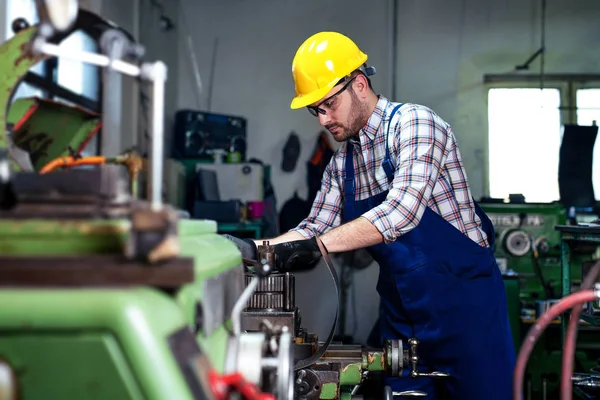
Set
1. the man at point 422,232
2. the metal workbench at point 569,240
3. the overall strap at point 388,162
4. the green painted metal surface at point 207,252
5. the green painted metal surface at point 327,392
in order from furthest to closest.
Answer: the metal workbench at point 569,240 → the overall strap at point 388,162 → the man at point 422,232 → the green painted metal surface at point 327,392 → the green painted metal surface at point 207,252

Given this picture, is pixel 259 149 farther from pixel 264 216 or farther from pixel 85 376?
pixel 85 376

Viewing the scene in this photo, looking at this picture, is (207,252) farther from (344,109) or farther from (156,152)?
(344,109)

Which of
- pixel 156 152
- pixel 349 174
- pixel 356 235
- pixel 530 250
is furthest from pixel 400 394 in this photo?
pixel 530 250

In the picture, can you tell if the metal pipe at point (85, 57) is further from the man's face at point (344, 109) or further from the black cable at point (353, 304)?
the black cable at point (353, 304)

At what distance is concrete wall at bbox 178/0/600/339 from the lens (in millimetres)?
4918

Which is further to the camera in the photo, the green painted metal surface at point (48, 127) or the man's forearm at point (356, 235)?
the man's forearm at point (356, 235)

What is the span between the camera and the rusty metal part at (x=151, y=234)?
63 centimetres

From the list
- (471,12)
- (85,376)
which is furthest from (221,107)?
(85,376)

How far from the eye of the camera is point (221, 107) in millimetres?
5133

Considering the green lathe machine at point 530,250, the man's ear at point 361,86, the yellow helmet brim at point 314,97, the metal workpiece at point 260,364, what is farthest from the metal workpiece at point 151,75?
the green lathe machine at point 530,250

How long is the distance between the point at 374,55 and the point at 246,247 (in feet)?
12.6

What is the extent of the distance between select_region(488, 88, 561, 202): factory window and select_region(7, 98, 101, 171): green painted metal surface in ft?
13.6

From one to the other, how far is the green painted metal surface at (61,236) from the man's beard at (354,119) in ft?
4.49

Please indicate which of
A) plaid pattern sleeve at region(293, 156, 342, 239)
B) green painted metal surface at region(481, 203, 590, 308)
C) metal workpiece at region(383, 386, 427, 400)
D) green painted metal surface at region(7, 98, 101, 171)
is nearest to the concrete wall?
green painted metal surface at region(481, 203, 590, 308)
